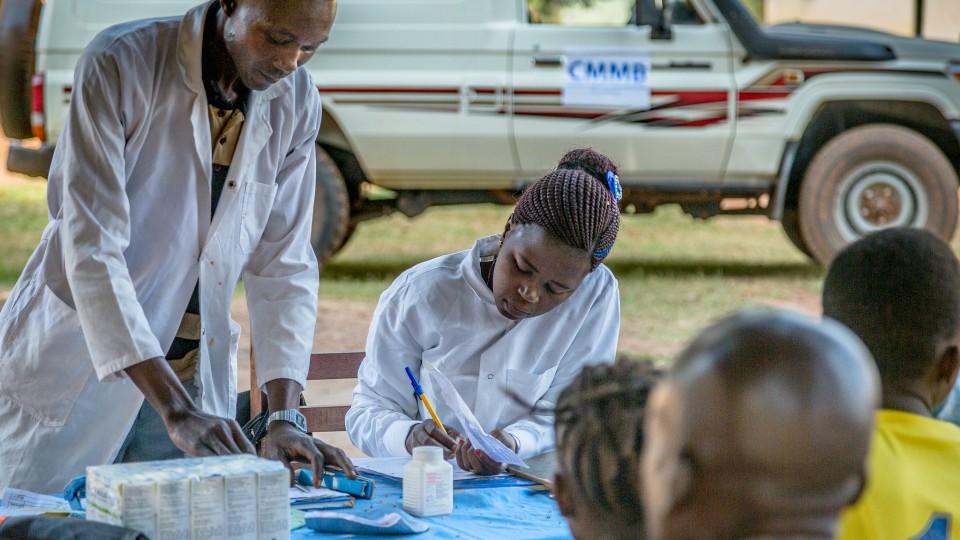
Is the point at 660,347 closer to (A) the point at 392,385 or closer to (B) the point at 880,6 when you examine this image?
(A) the point at 392,385

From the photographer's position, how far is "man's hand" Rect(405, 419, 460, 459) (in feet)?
8.78

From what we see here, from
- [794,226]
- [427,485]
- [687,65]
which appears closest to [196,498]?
[427,485]

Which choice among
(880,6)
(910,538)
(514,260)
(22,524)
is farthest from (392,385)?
(880,6)

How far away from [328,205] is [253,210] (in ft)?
17.7

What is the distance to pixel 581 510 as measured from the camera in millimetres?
1424

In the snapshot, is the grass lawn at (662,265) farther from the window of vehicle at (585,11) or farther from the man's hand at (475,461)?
the man's hand at (475,461)

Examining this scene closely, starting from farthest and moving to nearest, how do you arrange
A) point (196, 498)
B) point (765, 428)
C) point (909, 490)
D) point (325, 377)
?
point (325, 377) < point (196, 498) < point (909, 490) < point (765, 428)

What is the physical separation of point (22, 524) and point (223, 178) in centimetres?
102

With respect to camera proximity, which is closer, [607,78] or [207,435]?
[207,435]

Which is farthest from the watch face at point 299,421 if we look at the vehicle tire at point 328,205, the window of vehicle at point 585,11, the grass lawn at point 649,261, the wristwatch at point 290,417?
the window of vehicle at point 585,11

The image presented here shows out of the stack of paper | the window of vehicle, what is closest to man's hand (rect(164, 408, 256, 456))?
the stack of paper

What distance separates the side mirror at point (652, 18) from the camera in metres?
7.87

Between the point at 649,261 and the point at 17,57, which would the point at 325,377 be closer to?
the point at 17,57

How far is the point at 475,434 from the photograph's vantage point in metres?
2.57
